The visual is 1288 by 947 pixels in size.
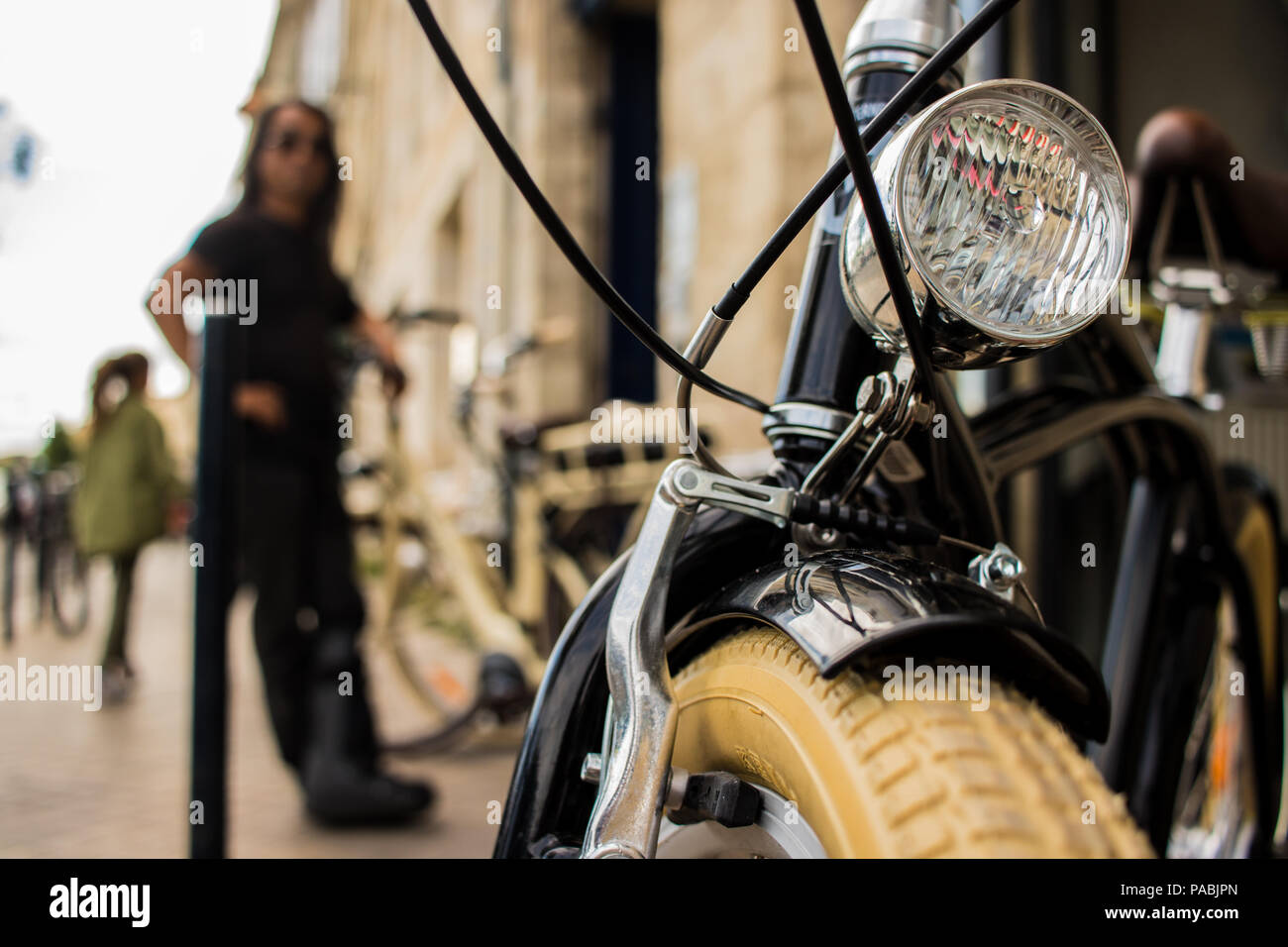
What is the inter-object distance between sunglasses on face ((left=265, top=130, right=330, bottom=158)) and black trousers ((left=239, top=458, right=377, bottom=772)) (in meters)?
0.93

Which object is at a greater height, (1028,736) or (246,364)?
(246,364)

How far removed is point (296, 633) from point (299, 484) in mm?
440

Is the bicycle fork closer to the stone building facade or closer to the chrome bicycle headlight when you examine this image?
the chrome bicycle headlight

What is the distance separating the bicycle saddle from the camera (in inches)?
67.3

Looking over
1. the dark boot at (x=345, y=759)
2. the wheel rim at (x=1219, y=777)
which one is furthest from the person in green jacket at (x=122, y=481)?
the wheel rim at (x=1219, y=777)

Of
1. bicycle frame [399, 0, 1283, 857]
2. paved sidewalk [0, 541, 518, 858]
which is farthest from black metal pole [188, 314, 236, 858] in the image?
bicycle frame [399, 0, 1283, 857]

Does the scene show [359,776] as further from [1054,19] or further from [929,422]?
[1054,19]

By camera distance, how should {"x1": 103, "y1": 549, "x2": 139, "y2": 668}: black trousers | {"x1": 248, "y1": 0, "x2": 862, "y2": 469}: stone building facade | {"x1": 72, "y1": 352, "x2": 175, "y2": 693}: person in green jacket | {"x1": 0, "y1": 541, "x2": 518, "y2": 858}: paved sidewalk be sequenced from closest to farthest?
A: 1. {"x1": 0, "y1": 541, "x2": 518, "y2": 858}: paved sidewalk
2. {"x1": 248, "y1": 0, "x2": 862, "y2": 469}: stone building facade
3. {"x1": 103, "y1": 549, "x2": 139, "y2": 668}: black trousers
4. {"x1": 72, "y1": 352, "x2": 175, "y2": 693}: person in green jacket

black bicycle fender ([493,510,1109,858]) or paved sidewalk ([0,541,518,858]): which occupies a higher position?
black bicycle fender ([493,510,1109,858])

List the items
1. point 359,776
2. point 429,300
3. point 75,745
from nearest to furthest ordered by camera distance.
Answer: point 359,776, point 75,745, point 429,300

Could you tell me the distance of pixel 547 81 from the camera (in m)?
6.91

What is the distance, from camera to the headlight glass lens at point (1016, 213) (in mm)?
866
